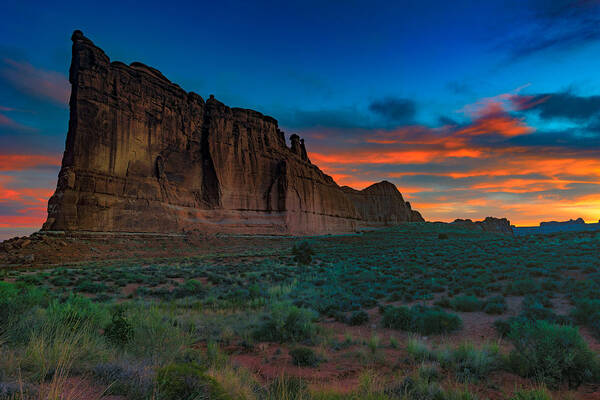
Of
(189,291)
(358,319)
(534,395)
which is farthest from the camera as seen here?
(189,291)

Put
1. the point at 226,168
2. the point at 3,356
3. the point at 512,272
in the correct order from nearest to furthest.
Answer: the point at 3,356
the point at 512,272
the point at 226,168

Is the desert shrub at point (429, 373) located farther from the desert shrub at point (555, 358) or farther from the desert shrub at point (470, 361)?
the desert shrub at point (555, 358)

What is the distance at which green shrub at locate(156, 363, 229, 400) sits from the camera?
2.88 metres

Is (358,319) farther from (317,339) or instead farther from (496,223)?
(496,223)

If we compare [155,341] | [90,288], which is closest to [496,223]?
[90,288]

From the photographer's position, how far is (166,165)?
140ft

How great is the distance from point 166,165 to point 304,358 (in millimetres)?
42391

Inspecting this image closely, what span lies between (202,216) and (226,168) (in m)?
9.83

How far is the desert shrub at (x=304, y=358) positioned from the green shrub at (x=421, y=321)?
2939mm

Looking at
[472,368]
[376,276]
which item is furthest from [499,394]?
[376,276]

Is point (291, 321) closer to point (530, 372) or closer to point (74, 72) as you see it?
point (530, 372)

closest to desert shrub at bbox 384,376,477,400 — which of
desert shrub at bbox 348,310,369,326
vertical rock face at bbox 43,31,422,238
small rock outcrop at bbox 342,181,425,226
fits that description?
desert shrub at bbox 348,310,369,326

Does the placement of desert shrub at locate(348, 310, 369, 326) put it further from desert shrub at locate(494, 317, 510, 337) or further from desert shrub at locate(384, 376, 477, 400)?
desert shrub at locate(384, 376, 477, 400)

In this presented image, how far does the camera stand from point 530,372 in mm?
4672
